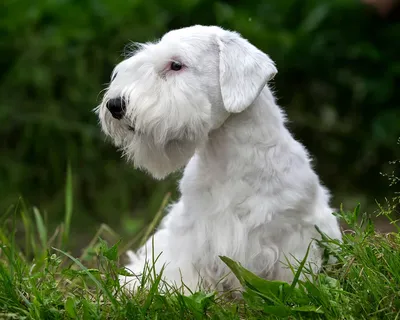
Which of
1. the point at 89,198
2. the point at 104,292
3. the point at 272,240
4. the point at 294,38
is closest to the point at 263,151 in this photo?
the point at 272,240

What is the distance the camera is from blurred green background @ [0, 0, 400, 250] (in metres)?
6.82

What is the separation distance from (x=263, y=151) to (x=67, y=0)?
3840 millimetres

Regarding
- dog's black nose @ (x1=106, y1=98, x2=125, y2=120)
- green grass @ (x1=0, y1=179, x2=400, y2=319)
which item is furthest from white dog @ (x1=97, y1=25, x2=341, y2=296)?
green grass @ (x1=0, y1=179, x2=400, y2=319)

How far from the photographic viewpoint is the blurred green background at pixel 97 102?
269 inches

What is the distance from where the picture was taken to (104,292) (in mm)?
3328

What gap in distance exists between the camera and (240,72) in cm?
366

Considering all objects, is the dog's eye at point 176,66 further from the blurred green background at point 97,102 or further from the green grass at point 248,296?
the blurred green background at point 97,102

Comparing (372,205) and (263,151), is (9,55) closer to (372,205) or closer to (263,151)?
(372,205)

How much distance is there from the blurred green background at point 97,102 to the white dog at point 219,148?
9.94ft

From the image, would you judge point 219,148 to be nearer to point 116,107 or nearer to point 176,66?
point 176,66

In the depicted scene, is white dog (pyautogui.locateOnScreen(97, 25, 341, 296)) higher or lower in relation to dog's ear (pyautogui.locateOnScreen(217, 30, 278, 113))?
lower

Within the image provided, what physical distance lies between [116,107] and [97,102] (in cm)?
354

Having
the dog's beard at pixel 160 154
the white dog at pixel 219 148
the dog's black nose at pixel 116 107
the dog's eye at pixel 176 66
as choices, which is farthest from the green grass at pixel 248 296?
the dog's eye at pixel 176 66

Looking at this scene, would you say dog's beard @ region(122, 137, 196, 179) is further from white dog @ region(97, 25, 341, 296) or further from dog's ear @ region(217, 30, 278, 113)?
dog's ear @ region(217, 30, 278, 113)
